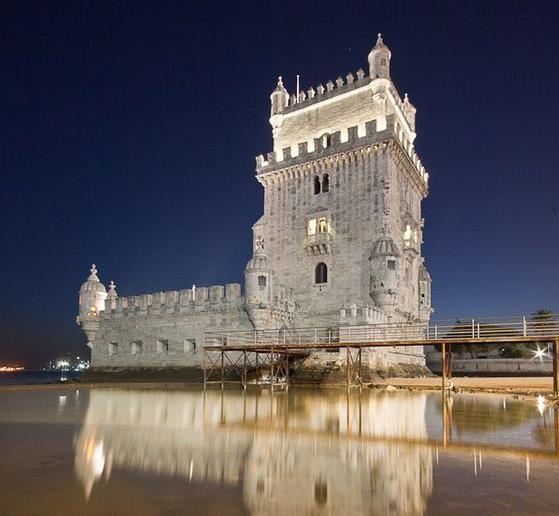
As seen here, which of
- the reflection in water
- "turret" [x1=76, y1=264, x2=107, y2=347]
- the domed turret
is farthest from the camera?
the domed turret

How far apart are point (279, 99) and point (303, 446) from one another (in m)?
33.1

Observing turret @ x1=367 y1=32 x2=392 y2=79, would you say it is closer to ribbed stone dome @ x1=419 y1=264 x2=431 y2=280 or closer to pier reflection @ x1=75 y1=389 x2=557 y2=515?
ribbed stone dome @ x1=419 y1=264 x2=431 y2=280

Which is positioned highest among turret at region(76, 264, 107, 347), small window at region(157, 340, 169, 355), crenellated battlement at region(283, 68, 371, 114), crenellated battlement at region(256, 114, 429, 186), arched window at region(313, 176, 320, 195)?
crenellated battlement at region(283, 68, 371, 114)

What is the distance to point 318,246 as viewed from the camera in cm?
3269

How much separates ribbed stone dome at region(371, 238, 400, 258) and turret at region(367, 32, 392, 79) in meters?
11.7

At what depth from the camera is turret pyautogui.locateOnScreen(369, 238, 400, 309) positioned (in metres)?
29.5

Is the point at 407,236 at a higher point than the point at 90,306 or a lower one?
higher

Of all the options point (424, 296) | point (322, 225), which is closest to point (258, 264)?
point (322, 225)

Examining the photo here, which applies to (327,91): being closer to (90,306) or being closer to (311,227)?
(311,227)

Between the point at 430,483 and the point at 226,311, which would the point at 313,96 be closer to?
the point at 226,311

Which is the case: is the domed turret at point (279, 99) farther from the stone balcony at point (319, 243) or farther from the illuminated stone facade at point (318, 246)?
the stone balcony at point (319, 243)

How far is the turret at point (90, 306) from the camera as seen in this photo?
36344mm

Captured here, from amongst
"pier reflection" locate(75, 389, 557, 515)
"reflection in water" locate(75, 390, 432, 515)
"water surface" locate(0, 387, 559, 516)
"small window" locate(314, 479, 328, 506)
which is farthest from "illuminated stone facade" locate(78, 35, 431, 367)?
"small window" locate(314, 479, 328, 506)

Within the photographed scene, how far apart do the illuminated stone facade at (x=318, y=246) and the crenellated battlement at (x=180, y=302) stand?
73 millimetres
